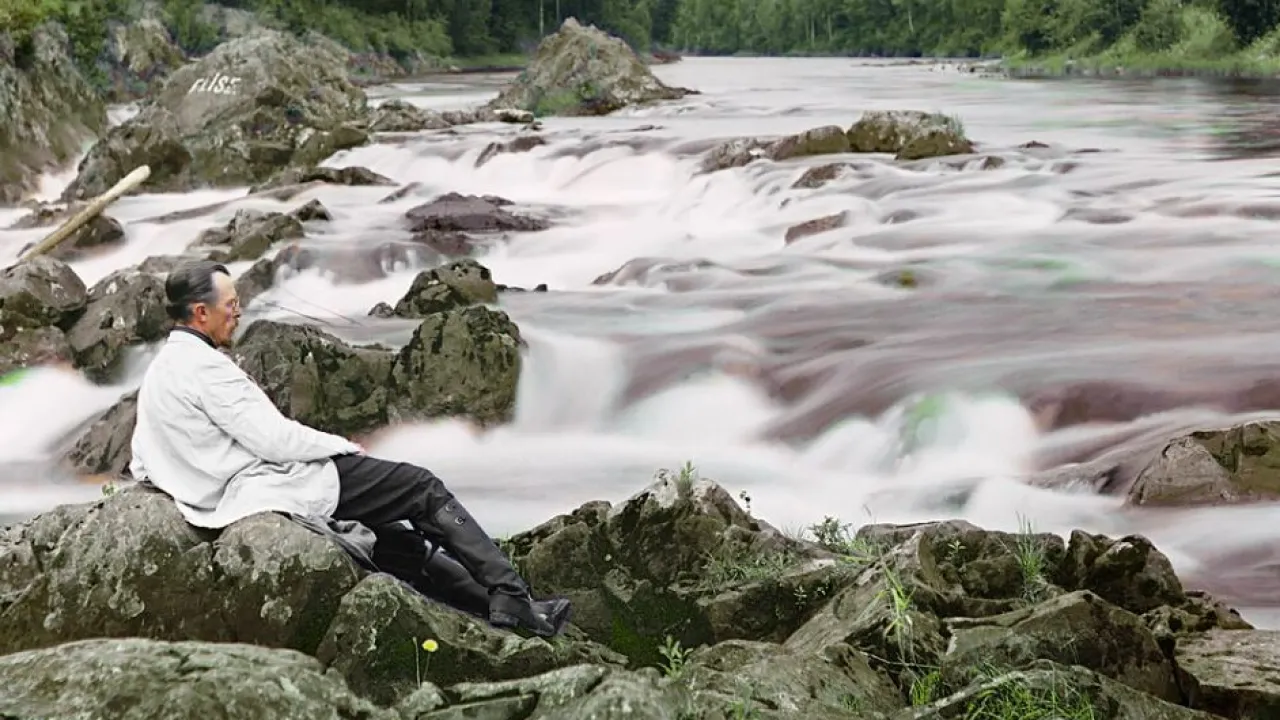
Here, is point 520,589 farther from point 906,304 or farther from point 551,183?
point 551,183

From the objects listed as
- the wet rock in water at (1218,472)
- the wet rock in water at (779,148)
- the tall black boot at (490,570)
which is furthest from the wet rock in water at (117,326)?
the wet rock in water at (779,148)

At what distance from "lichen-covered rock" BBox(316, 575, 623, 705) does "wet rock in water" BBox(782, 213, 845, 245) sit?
10507 millimetres

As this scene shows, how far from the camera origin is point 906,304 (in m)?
11.3

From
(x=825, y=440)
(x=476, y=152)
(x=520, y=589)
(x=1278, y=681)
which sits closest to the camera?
(x=1278, y=681)

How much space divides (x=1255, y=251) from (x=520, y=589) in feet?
32.3

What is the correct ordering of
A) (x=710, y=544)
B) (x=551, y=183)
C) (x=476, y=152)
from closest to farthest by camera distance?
(x=710, y=544) → (x=551, y=183) → (x=476, y=152)

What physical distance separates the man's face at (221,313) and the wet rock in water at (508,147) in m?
17.0

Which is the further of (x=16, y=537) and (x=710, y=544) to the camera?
(x=710, y=544)

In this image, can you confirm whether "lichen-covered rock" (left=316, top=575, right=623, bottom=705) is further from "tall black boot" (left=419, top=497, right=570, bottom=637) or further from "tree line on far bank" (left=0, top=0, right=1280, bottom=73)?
"tree line on far bank" (left=0, top=0, right=1280, bottom=73)

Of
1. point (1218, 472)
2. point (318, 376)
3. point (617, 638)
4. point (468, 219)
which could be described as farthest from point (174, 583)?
point (468, 219)

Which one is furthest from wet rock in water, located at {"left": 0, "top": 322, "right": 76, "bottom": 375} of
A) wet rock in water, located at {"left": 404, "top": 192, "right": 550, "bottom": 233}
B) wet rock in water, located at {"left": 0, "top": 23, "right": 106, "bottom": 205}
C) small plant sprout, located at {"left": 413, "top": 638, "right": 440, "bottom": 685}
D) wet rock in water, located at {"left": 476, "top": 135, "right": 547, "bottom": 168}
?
wet rock in water, located at {"left": 476, "top": 135, "right": 547, "bottom": 168}

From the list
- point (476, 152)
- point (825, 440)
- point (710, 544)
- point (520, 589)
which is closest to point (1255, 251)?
point (825, 440)

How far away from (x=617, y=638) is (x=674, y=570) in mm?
463

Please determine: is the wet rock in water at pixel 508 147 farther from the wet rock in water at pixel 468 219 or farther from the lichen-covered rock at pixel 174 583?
the lichen-covered rock at pixel 174 583
